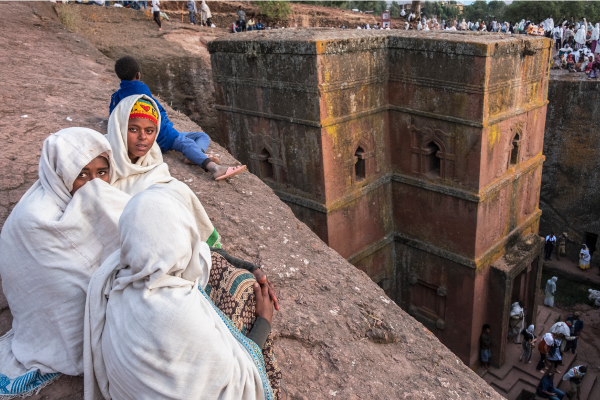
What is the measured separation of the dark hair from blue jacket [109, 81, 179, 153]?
0.10m

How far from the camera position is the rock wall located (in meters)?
13.6

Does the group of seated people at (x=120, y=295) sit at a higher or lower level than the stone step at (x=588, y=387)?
higher

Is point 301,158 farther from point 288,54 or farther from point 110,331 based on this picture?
point 110,331

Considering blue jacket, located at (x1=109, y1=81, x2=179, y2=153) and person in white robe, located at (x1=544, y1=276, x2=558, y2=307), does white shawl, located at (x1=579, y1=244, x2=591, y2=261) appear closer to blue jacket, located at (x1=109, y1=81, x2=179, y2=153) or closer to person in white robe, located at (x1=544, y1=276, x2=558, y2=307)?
person in white robe, located at (x1=544, y1=276, x2=558, y2=307)

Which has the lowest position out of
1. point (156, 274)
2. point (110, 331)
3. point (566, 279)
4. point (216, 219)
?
point (566, 279)

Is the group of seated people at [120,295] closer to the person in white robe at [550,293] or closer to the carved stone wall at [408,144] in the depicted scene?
the carved stone wall at [408,144]

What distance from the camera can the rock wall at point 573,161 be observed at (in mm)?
13617

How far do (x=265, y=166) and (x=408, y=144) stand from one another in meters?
2.79

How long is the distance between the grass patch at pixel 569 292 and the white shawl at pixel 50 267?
→ 13073mm

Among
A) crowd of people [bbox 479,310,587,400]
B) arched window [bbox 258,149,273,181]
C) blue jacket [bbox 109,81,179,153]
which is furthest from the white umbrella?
blue jacket [bbox 109,81,179,153]

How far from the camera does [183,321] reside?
165cm

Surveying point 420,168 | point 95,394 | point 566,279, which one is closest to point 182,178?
point 95,394

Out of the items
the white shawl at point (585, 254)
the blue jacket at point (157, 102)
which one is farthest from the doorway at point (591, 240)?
the blue jacket at point (157, 102)

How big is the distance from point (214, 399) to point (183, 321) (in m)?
0.35
